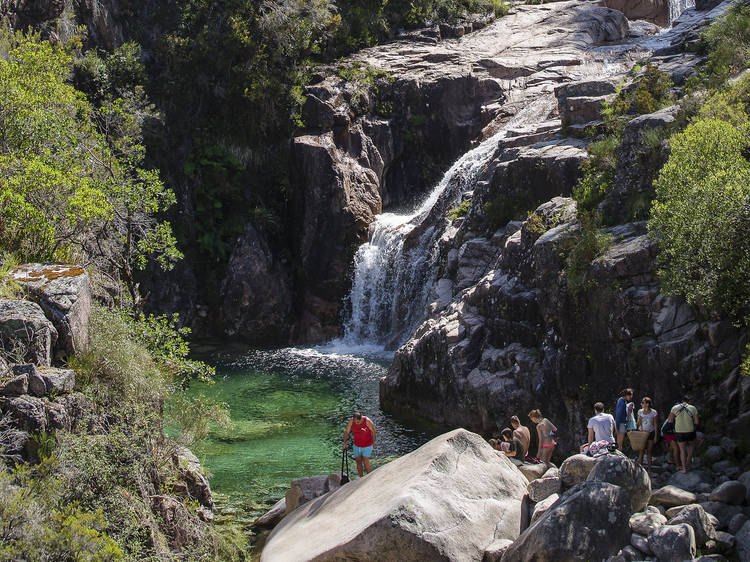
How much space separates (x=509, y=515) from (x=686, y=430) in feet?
11.8

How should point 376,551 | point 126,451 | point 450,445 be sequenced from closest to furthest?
point 376,551 < point 126,451 < point 450,445

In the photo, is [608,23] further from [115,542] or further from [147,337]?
[115,542]

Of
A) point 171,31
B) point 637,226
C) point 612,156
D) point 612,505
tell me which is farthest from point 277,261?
point 612,505

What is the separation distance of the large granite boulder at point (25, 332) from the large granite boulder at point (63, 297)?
11.0 inches

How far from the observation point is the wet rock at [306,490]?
14.1 meters

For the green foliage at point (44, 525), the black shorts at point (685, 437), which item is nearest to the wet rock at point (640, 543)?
the black shorts at point (685, 437)

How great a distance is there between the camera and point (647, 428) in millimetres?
13211

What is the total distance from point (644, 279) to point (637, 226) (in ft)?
5.93

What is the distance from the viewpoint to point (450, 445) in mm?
11969

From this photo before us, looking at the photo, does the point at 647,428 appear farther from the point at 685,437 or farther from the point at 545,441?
the point at 545,441

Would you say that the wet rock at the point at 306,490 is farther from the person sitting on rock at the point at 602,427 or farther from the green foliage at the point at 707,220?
the green foliage at the point at 707,220

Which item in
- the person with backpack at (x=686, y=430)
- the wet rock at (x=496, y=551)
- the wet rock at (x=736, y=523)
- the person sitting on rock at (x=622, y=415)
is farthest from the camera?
the person sitting on rock at (x=622, y=415)

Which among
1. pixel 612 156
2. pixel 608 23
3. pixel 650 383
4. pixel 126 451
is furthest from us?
pixel 608 23

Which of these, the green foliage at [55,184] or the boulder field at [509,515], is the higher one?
the green foliage at [55,184]
